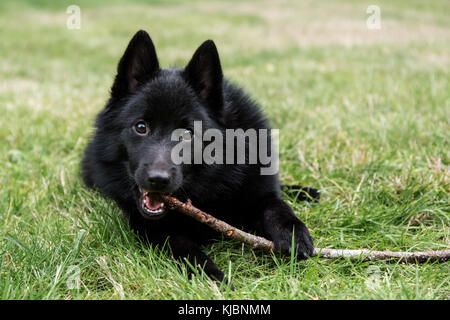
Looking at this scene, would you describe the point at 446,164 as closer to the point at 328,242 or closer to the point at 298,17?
the point at 328,242

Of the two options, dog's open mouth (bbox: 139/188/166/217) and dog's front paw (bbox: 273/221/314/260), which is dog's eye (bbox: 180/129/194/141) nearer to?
dog's open mouth (bbox: 139/188/166/217)

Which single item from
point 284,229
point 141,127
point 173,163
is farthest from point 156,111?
point 284,229

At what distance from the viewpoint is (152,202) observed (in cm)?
231

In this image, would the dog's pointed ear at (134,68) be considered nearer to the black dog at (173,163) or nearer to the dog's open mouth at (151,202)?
the black dog at (173,163)

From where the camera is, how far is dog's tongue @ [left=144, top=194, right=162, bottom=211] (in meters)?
2.30

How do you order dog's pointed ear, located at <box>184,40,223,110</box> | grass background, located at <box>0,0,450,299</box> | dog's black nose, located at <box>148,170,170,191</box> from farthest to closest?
dog's pointed ear, located at <box>184,40,223,110</box> < dog's black nose, located at <box>148,170,170,191</box> < grass background, located at <box>0,0,450,299</box>

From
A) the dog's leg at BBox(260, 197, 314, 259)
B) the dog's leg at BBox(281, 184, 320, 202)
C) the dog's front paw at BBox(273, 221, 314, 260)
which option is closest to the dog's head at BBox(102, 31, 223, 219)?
the dog's leg at BBox(260, 197, 314, 259)

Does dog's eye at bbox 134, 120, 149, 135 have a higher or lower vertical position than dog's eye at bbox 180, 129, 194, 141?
higher

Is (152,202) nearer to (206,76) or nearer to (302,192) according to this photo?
(206,76)

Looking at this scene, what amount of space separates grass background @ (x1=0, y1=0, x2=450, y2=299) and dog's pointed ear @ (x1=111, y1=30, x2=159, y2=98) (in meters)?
0.73

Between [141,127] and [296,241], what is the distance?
0.99 m

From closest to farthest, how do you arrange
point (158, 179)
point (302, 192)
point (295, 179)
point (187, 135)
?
point (158, 179) < point (187, 135) < point (302, 192) < point (295, 179)

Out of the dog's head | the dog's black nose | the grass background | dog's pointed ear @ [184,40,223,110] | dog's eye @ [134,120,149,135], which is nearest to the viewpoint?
the grass background

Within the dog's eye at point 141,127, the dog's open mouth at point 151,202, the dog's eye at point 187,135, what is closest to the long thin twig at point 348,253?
the dog's open mouth at point 151,202
